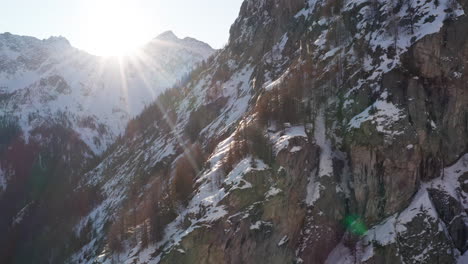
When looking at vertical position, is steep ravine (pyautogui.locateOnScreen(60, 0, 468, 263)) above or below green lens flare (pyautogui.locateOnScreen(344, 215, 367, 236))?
above

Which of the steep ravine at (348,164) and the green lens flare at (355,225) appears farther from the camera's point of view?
the green lens flare at (355,225)

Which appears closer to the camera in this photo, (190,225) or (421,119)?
(421,119)

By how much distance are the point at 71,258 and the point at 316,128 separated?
77108 millimetres

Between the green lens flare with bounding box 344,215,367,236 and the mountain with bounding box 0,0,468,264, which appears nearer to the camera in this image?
the mountain with bounding box 0,0,468,264

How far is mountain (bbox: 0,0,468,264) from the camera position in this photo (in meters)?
45.1

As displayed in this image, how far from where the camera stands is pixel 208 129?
289ft

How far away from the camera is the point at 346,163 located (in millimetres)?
50469

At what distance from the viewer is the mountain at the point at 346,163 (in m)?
45.1

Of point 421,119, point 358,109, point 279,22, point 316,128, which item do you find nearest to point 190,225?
point 316,128

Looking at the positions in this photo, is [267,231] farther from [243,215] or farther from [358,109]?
[358,109]

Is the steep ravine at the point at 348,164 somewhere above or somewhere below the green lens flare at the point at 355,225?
above

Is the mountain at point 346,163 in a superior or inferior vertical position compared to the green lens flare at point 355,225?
superior

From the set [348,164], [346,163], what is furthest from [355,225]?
[346,163]

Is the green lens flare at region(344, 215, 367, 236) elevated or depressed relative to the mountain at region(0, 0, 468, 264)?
depressed
